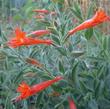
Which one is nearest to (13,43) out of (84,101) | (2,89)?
(84,101)

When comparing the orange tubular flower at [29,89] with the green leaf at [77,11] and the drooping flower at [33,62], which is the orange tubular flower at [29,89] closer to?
the drooping flower at [33,62]

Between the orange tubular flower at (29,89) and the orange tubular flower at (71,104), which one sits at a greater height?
the orange tubular flower at (29,89)

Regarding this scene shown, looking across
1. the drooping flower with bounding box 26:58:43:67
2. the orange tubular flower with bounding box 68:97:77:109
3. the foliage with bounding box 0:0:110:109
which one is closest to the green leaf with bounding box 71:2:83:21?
the foliage with bounding box 0:0:110:109

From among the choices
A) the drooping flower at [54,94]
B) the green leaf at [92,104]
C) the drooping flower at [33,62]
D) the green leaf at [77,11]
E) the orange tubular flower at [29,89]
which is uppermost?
the green leaf at [77,11]

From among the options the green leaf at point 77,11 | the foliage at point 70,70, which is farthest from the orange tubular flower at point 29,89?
the green leaf at point 77,11

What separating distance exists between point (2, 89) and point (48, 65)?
1.73 ft

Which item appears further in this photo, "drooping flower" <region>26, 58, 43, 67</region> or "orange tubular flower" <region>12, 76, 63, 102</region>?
"drooping flower" <region>26, 58, 43, 67</region>

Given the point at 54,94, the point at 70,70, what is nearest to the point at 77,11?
the point at 70,70

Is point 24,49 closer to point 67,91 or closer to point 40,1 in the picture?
point 67,91

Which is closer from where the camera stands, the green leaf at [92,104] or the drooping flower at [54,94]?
the green leaf at [92,104]

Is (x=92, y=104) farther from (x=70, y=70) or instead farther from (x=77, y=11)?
(x=77, y=11)

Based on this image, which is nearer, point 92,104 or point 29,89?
point 29,89

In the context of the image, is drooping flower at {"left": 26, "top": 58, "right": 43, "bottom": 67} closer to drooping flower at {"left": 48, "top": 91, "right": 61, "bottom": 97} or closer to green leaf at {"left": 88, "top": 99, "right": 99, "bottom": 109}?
drooping flower at {"left": 48, "top": 91, "right": 61, "bottom": 97}

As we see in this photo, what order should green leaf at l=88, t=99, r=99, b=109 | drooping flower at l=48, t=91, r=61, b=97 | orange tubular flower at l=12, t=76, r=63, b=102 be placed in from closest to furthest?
orange tubular flower at l=12, t=76, r=63, b=102
green leaf at l=88, t=99, r=99, b=109
drooping flower at l=48, t=91, r=61, b=97
